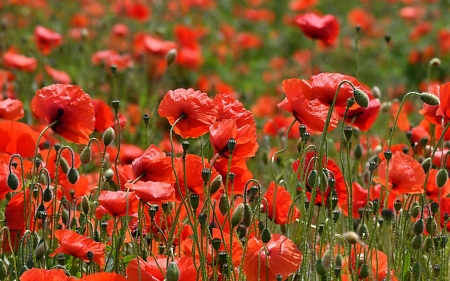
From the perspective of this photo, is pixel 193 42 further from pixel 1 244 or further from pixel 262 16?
pixel 1 244

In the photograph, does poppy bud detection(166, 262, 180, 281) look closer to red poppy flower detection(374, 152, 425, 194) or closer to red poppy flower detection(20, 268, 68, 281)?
red poppy flower detection(20, 268, 68, 281)

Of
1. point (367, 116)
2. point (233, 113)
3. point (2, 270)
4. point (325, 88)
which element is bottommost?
point (2, 270)

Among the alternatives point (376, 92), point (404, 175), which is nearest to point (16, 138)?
point (404, 175)

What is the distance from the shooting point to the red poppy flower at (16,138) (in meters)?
2.59

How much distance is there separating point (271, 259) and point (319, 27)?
1.93m

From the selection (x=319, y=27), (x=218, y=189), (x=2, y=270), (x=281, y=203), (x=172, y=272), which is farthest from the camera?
(x=319, y=27)

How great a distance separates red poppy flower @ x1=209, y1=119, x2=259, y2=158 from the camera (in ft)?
6.95

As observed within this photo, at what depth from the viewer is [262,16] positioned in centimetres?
863

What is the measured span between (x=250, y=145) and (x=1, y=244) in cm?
82

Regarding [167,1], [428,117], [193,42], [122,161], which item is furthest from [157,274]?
[167,1]

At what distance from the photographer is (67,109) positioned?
2.38m

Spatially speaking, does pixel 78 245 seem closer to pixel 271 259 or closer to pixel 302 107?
pixel 271 259

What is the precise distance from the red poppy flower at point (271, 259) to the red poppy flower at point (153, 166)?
1.02ft

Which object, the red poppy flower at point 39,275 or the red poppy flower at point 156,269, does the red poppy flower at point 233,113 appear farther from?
the red poppy flower at point 39,275
